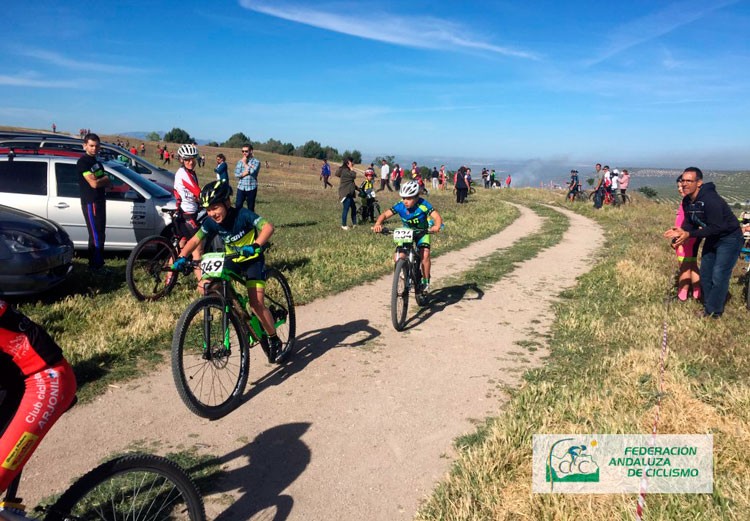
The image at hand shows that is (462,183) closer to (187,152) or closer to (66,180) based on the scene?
(187,152)

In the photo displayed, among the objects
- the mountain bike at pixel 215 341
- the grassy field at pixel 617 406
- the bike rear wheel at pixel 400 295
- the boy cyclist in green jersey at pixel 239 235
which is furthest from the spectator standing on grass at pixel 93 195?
the grassy field at pixel 617 406

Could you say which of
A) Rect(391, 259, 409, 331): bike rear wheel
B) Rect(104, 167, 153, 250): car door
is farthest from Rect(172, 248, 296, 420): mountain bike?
Rect(104, 167, 153, 250): car door

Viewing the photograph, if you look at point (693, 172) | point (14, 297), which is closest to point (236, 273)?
point (14, 297)

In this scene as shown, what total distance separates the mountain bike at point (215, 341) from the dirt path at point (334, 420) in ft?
0.69

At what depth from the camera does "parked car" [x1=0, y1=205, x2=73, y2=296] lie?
5895mm

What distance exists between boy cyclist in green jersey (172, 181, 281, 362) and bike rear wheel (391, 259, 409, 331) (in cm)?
203

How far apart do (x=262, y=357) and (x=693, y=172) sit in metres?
6.21

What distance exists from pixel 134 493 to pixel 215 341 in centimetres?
209

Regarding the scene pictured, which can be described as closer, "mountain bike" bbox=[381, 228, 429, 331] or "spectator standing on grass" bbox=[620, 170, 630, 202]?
"mountain bike" bbox=[381, 228, 429, 331]

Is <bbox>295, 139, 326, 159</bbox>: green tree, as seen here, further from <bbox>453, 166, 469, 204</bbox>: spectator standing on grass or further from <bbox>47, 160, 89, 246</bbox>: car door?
<bbox>47, 160, 89, 246</bbox>: car door

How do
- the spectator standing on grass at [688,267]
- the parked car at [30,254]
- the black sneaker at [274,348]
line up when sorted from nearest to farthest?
the black sneaker at [274,348]
the parked car at [30,254]
the spectator standing on grass at [688,267]

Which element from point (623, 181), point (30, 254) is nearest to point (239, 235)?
point (30, 254)

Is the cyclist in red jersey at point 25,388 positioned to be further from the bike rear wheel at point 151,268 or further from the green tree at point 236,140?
the green tree at point 236,140

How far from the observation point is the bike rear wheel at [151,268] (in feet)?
23.0
